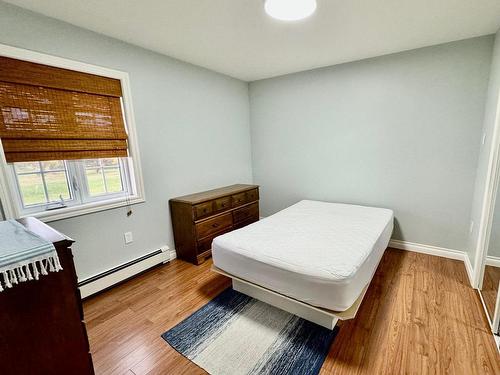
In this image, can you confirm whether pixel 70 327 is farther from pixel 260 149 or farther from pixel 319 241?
pixel 260 149

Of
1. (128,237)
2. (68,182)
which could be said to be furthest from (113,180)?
(128,237)

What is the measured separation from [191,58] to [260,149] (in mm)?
1701

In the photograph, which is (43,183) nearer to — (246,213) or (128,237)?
(128,237)

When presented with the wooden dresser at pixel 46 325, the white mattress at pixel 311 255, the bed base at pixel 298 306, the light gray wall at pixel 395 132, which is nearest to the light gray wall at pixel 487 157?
the light gray wall at pixel 395 132

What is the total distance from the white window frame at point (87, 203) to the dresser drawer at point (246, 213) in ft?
4.04

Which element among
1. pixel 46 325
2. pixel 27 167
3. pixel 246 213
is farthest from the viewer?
pixel 246 213

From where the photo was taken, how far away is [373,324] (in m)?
1.72

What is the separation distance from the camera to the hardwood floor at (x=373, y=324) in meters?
1.42

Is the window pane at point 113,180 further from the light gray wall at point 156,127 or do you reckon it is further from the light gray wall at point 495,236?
the light gray wall at point 495,236

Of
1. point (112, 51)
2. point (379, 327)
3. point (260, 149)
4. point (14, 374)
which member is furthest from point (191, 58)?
point (379, 327)

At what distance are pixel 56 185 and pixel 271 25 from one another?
2322 mm

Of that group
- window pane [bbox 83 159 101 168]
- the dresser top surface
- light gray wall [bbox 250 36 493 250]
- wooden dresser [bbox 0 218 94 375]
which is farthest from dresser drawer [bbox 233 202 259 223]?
wooden dresser [bbox 0 218 94 375]

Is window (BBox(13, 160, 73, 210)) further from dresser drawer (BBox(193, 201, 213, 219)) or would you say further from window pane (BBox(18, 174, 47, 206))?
dresser drawer (BBox(193, 201, 213, 219))

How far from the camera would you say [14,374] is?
3.32 feet
